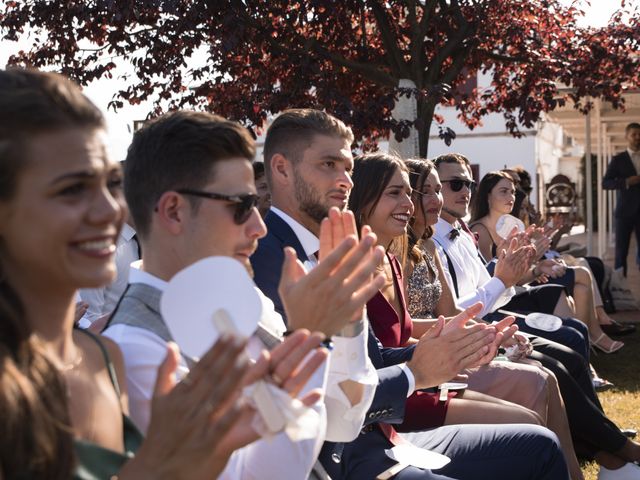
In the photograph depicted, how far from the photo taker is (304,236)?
12.2 ft

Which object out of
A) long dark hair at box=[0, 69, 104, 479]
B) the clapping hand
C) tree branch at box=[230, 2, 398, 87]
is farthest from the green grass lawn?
long dark hair at box=[0, 69, 104, 479]

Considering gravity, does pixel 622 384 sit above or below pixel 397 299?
below

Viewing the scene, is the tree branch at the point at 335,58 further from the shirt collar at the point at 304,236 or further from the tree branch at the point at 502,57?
the shirt collar at the point at 304,236

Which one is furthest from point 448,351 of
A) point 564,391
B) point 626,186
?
point 626,186

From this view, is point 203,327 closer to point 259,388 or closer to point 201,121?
point 259,388

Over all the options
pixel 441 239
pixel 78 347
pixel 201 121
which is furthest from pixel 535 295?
pixel 78 347

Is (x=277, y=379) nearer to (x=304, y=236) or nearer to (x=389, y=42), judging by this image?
(x=304, y=236)

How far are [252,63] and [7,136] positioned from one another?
22.7 ft

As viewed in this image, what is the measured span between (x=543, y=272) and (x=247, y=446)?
5722 millimetres

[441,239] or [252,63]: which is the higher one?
[252,63]

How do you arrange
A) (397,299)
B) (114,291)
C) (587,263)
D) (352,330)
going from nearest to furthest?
(352,330), (397,299), (114,291), (587,263)

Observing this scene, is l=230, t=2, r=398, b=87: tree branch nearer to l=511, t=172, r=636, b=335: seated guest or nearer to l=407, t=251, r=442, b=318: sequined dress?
l=511, t=172, r=636, b=335: seated guest

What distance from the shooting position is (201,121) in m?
2.44

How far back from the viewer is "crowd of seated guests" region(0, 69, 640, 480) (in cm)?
162
